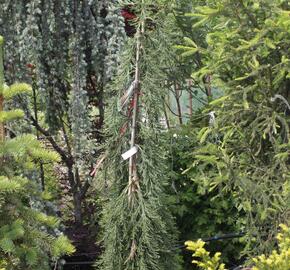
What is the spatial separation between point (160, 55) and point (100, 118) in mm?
1267

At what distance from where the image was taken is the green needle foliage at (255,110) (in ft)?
10.5

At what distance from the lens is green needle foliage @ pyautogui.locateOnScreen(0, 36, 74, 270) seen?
9.39 ft

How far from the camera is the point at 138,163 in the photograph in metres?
3.17

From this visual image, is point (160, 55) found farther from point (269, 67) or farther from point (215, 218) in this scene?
point (215, 218)

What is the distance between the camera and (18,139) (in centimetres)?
301

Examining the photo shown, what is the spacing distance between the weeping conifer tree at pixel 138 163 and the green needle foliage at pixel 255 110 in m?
0.37

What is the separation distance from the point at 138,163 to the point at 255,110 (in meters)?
0.85

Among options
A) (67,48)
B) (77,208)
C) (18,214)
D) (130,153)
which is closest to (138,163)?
(130,153)

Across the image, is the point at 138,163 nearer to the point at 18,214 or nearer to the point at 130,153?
the point at 130,153

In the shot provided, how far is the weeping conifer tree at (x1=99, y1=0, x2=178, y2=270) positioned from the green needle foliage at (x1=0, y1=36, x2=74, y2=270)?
0.35m

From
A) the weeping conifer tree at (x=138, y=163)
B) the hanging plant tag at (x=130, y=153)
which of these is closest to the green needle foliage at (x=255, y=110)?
the weeping conifer tree at (x=138, y=163)

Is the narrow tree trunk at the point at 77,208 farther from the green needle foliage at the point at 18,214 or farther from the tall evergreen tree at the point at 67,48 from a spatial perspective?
the green needle foliage at the point at 18,214

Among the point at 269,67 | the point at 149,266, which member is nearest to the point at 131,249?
the point at 149,266

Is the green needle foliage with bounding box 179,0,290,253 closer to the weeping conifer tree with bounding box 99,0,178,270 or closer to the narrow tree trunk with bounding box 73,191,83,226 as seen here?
the weeping conifer tree with bounding box 99,0,178,270
